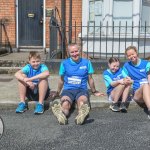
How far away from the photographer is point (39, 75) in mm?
6074

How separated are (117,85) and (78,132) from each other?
A: 4.10 feet

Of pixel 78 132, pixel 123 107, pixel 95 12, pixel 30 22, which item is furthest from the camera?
pixel 30 22

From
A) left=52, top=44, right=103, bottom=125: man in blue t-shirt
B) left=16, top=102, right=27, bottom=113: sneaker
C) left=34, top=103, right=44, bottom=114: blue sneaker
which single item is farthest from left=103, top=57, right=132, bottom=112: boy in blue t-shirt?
left=16, top=102, right=27, bottom=113: sneaker

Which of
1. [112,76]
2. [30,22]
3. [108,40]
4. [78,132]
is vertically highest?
[30,22]

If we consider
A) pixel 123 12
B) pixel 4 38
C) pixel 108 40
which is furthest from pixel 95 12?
pixel 4 38

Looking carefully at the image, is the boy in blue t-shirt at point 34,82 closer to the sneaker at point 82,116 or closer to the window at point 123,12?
the sneaker at point 82,116

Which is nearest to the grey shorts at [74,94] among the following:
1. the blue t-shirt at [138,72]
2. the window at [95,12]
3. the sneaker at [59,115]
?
the sneaker at [59,115]

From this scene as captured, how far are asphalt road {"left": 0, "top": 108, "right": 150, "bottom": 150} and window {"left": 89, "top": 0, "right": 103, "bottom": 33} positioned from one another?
15.6ft

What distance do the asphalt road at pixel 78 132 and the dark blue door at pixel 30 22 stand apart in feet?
20.4

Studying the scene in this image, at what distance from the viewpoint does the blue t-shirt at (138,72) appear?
6.12 metres

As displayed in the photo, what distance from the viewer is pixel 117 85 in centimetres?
601

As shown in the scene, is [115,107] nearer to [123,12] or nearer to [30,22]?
[123,12]

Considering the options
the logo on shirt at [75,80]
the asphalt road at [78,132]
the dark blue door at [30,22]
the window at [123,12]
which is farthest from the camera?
the dark blue door at [30,22]

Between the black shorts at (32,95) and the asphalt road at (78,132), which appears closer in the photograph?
the asphalt road at (78,132)
